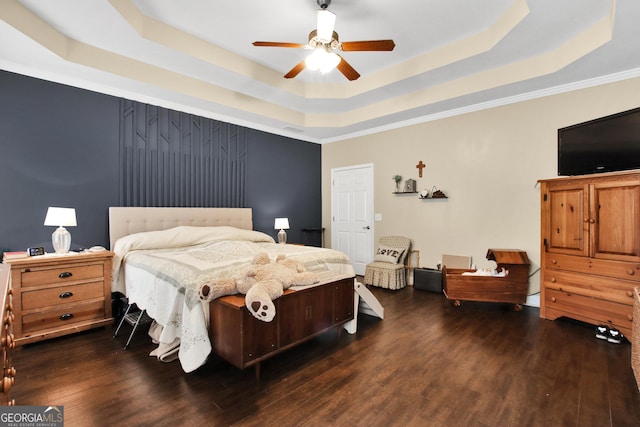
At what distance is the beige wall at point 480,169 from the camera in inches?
143

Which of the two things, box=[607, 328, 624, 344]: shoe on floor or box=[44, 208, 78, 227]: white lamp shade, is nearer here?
box=[607, 328, 624, 344]: shoe on floor

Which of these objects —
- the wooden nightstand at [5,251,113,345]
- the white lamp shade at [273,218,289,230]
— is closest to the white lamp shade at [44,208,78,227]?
the wooden nightstand at [5,251,113,345]

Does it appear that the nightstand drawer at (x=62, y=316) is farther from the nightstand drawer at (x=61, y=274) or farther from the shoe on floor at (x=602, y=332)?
the shoe on floor at (x=602, y=332)

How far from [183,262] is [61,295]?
4.19ft

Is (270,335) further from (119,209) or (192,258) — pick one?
(119,209)

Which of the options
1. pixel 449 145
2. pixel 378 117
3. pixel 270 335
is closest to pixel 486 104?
pixel 449 145

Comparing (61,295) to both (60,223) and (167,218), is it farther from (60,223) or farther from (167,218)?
(167,218)

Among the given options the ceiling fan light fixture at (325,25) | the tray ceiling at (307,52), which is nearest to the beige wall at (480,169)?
the tray ceiling at (307,52)

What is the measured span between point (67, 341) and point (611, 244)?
5.22m

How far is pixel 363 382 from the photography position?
211cm

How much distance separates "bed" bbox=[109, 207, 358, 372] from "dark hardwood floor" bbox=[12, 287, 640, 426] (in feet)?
0.88

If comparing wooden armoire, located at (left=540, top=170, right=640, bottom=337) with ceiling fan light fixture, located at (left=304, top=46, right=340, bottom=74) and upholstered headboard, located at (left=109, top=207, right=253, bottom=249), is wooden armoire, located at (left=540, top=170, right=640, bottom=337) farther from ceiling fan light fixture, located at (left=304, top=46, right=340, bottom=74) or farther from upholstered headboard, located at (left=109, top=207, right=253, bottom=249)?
upholstered headboard, located at (left=109, top=207, right=253, bottom=249)

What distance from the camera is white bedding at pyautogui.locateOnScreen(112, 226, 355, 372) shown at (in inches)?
85.7

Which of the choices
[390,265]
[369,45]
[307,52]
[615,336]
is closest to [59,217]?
[307,52]
